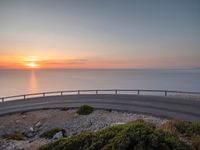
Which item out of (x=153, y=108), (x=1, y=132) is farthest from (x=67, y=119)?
(x=153, y=108)

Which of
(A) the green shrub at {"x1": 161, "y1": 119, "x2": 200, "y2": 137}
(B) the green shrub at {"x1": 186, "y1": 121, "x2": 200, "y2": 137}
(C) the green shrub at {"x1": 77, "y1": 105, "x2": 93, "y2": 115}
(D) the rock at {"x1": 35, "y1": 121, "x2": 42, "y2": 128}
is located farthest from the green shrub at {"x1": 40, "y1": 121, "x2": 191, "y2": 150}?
(C) the green shrub at {"x1": 77, "y1": 105, "x2": 93, "y2": 115}

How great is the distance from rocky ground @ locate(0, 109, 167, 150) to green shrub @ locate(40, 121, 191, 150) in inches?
385

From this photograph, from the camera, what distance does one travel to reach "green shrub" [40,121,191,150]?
7293 mm

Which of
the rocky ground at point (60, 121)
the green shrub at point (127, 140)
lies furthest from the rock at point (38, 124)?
the green shrub at point (127, 140)

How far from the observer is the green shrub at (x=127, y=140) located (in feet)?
23.9

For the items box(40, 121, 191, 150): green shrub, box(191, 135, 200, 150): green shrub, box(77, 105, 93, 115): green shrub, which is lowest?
box(77, 105, 93, 115): green shrub

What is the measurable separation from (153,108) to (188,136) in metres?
13.2

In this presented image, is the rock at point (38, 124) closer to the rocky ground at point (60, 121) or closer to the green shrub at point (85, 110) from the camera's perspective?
the rocky ground at point (60, 121)

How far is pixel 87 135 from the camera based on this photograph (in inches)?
358

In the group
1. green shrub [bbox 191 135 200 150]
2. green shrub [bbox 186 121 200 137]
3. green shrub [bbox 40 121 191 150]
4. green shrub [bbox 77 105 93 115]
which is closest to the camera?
green shrub [bbox 40 121 191 150]

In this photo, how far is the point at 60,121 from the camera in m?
22.4

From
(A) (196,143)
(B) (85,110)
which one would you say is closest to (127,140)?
(A) (196,143)

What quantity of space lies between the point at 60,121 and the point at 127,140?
1578 centimetres

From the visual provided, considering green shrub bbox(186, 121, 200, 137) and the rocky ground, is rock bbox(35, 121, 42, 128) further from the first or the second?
green shrub bbox(186, 121, 200, 137)
